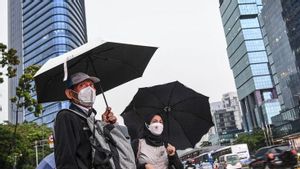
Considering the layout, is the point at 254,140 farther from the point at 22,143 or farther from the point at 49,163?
the point at 49,163

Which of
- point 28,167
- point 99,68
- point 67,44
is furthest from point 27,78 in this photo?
point 67,44

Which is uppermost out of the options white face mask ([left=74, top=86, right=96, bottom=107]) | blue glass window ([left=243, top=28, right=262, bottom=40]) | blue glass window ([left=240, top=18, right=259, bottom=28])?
blue glass window ([left=240, top=18, right=259, bottom=28])

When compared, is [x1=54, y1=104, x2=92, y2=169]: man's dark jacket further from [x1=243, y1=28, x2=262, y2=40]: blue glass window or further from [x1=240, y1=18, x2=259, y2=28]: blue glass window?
[x1=240, y1=18, x2=259, y2=28]: blue glass window

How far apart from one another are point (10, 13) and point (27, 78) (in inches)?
5489

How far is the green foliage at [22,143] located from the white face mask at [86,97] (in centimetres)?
1988

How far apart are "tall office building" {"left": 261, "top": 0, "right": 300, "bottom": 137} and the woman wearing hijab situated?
8863cm

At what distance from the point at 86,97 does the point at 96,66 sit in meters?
1.32

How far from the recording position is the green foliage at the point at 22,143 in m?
30.4

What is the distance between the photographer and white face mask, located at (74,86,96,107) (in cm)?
321

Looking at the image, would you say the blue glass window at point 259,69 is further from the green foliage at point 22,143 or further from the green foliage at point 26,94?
the green foliage at point 26,94

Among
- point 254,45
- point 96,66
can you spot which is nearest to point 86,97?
point 96,66

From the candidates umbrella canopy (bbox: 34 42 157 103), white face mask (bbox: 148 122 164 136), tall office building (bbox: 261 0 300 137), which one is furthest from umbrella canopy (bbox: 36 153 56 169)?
tall office building (bbox: 261 0 300 137)

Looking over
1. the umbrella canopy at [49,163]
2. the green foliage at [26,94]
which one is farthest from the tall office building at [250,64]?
the umbrella canopy at [49,163]

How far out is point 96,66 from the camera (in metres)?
4.50
